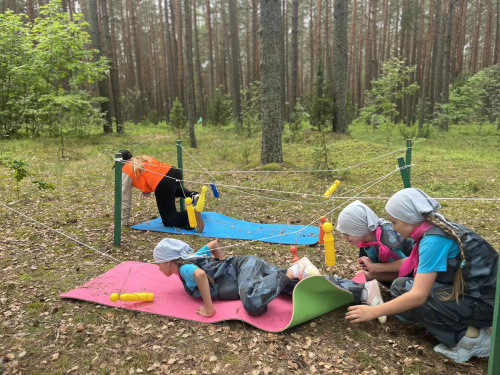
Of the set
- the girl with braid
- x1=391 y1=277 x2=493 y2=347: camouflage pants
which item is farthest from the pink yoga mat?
x1=391 y1=277 x2=493 y2=347: camouflage pants

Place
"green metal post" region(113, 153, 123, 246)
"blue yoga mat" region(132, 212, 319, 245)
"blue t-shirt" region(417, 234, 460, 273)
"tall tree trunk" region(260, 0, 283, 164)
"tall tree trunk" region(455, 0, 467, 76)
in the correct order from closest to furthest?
"blue t-shirt" region(417, 234, 460, 273), "green metal post" region(113, 153, 123, 246), "blue yoga mat" region(132, 212, 319, 245), "tall tree trunk" region(260, 0, 283, 164), "tall tree trunk" region(455, 0, 467, 76)

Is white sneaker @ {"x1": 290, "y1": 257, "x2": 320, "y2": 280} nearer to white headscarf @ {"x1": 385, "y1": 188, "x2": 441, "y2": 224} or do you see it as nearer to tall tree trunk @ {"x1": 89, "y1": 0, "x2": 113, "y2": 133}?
white headscarf @ {"x1": 385, "y1": 188, "x2": 441, "y2": 224}

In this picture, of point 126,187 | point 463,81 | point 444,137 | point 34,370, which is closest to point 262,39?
point 126,187

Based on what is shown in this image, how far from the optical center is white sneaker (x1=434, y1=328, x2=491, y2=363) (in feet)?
7.66

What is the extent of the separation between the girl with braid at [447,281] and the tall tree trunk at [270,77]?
5.93 meters

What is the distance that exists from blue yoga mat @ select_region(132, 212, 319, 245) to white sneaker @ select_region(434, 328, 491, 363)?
2.22 meters

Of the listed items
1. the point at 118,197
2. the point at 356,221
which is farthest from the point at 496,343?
the point at 118,197

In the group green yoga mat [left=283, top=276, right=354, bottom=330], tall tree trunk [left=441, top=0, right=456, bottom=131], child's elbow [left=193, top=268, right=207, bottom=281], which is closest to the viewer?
green yoga mat [left=283, top=276, right=354, bottom=330]

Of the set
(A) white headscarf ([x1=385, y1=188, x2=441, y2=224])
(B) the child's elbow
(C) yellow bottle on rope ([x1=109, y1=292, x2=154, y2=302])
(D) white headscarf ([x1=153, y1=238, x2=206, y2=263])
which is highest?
(A) white headscarf ([x1=385, y1=188, x2=441, y2=224])

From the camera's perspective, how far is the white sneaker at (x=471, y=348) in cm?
233

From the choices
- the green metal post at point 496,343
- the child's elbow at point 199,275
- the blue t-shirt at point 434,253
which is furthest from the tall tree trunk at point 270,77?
the green metal post at point 496,343

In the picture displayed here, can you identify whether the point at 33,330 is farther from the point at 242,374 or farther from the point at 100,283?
the point at 242,374

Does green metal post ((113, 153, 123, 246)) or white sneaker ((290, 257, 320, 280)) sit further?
green metal post ((113, 153, 123, 246))

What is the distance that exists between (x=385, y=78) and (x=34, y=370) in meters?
12.1
